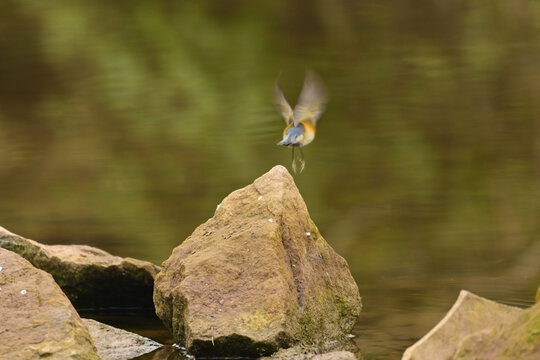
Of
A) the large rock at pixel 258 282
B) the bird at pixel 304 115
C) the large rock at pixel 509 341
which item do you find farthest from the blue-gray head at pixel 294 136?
the large rock at pixel 509 341

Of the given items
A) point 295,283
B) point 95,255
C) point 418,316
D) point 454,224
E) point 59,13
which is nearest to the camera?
point 295,283

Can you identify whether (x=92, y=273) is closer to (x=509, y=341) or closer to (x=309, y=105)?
(x=309, y=105)

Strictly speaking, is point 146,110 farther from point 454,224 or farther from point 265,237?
point 265,237

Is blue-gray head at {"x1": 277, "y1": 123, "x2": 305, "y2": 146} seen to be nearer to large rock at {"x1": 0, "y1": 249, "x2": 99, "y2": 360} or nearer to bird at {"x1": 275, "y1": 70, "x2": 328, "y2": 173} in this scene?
bird at {"x1": 275, "y1": 70, "x2": 328, "y2": 173}

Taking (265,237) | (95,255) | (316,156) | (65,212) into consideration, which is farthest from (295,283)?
(65,212)

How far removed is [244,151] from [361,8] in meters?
1.10

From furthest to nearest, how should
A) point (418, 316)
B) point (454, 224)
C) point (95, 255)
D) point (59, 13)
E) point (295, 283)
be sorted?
point (59, 13)
point (454, 224)
point (95, 255)
point (418, 316)
point (295, 283)

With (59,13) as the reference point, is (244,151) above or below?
below

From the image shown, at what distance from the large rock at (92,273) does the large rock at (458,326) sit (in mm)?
1798

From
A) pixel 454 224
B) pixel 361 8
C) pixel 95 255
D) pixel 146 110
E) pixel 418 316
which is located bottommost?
pixel 418 316

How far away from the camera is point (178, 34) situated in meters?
6.18

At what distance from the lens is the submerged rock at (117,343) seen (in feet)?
12.5

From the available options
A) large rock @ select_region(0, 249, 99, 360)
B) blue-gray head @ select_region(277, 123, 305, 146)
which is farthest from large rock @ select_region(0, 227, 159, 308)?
large rock @ select_region(0, 249, 99, 360)

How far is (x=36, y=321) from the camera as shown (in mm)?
3266
